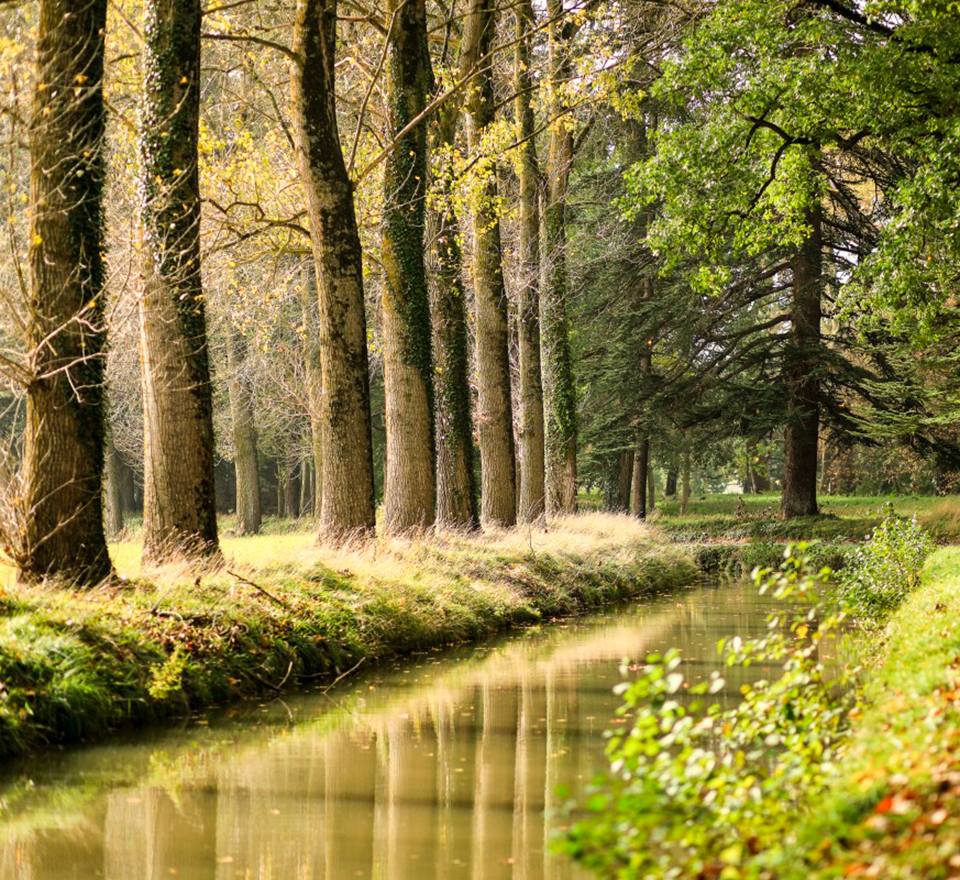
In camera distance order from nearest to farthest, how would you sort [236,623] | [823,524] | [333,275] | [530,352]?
[236,623]
[333,275]
[530,352]
[823,524]

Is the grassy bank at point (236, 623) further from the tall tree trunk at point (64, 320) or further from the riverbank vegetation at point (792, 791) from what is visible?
the riverbank vegetation at point (792, 791)

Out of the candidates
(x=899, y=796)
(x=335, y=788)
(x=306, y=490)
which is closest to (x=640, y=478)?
(x=306, y=490)

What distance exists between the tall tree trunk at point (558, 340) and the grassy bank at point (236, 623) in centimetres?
841

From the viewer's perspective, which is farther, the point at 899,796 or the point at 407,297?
the point at 407,297

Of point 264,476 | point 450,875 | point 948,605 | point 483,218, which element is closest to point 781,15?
point 483,218

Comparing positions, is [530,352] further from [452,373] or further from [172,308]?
[172,308]

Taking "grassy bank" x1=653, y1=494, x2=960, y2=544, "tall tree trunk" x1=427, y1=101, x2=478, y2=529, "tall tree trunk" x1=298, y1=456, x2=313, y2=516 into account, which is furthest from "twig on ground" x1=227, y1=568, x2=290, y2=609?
"tall tree trunk" x1=298, y1=456, x2=313, y2=516

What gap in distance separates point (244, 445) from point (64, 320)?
22823 millimetres

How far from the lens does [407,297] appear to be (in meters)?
17.4

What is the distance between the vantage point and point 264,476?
174 feet

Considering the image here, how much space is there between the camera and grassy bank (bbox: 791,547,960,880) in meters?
3.41

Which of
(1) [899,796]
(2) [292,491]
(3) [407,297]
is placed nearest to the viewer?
(1) [899,796]

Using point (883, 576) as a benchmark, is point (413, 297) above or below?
above

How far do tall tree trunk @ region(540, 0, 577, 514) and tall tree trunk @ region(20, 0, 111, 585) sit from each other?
48.4ft
